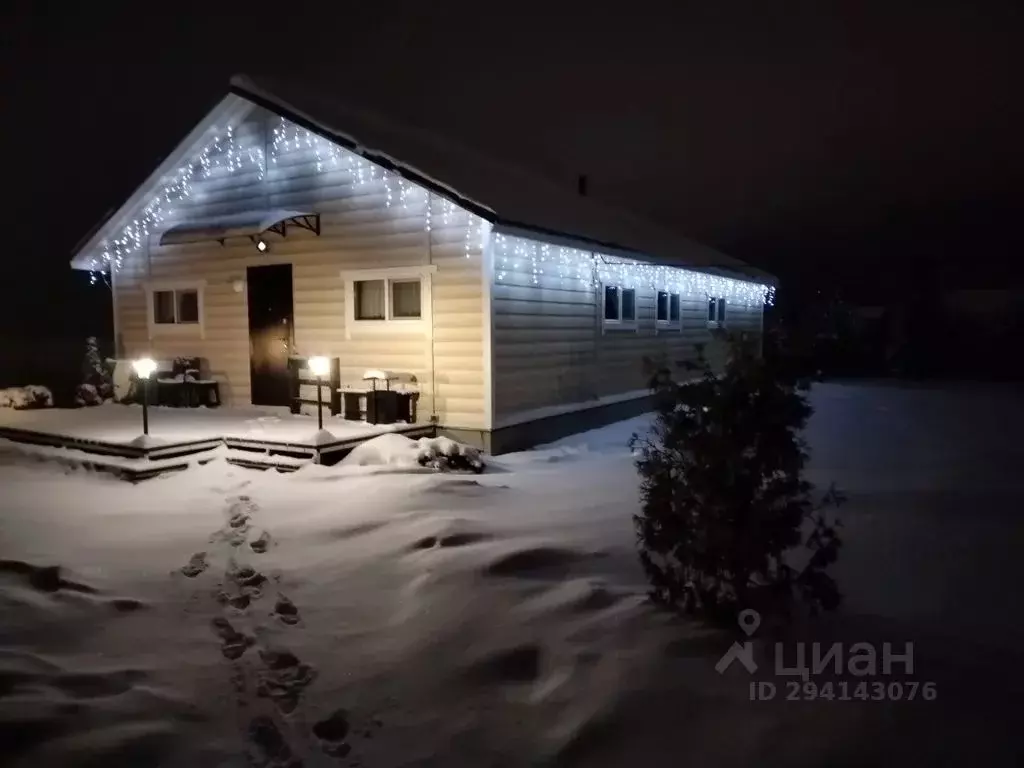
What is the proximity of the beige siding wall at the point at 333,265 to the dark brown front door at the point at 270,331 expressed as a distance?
17cm

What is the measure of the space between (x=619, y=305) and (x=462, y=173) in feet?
13.9

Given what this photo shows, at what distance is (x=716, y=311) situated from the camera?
2136 centimetres

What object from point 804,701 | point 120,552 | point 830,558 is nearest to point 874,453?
point 830,558

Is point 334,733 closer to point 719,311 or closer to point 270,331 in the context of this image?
point 270,331

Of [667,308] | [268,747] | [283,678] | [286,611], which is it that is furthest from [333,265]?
[268,747]

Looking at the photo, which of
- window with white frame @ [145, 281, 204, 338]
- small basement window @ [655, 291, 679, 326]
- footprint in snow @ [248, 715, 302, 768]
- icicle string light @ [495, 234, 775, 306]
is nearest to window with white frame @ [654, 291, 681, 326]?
small basement window @ [655, 291, 679, 326]

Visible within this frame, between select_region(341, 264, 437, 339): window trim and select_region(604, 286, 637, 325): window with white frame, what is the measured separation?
4501 mm

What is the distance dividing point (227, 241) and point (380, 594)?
964 centimetres

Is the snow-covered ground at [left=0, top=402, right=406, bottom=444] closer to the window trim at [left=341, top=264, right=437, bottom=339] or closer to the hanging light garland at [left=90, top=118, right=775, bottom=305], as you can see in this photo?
the window trim at [left=341, top=264, right=437, bottom=339]

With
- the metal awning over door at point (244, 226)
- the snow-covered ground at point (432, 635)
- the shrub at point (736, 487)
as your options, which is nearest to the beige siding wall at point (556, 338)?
the snow-covered ground at point (432, 635)

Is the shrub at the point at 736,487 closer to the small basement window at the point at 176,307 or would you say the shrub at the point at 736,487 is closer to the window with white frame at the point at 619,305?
the window with white frame at the point at 619,305

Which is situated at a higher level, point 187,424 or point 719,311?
point 719,311

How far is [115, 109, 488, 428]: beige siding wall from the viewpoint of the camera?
10555mm

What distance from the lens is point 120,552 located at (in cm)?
598
